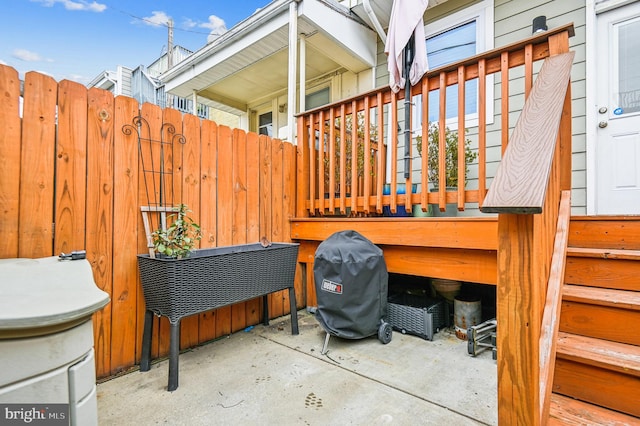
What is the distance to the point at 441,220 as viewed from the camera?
2.39 metres

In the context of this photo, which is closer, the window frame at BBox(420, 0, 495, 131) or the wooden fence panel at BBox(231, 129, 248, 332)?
the wooden fence panel at BBox(231, 129, 248, 332)

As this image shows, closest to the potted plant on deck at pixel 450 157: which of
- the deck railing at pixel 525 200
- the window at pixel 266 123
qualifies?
the deck railing at pixel 525 200

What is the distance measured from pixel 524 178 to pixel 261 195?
92.1 inches

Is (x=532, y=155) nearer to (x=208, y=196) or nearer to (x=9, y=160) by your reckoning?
(x=208, y=196)

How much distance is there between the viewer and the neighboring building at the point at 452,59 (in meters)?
2.99

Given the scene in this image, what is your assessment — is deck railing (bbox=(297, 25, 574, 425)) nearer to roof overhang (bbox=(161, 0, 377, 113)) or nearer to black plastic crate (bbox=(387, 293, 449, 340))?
black plastic crate (bbox=(387, 293, 449, 340))

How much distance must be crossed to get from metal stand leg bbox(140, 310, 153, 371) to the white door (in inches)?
156

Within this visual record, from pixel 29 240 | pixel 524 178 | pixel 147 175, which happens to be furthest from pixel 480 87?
pixel 29 240

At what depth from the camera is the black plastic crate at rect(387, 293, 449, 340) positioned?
2.52m

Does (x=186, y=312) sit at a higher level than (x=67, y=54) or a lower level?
lower

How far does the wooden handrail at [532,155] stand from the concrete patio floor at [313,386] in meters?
1.23

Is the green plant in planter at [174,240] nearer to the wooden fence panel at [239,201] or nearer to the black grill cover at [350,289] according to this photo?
the wooden fence panel at [239,201]

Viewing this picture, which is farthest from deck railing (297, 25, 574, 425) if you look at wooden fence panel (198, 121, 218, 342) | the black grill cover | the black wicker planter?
wooden fence panel (198, 121, 218, 342)

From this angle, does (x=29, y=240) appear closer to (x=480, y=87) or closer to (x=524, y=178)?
(x=524, y=178)
